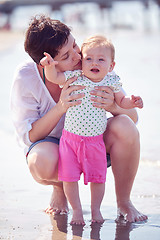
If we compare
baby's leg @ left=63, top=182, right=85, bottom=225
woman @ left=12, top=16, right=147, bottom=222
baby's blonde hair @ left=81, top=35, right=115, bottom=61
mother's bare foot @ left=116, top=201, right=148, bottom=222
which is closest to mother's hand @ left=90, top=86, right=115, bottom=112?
woman @ left=12, top=16, right=147, bottom=222

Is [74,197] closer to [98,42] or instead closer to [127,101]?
[127,101]

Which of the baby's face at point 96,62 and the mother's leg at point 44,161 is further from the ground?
the baby's face at point 96,62

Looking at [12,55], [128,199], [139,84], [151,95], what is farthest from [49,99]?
[12,55]

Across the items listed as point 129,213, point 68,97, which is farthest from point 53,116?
point 129,213

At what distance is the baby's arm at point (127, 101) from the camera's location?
2.94 metres

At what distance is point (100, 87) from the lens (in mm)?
2945

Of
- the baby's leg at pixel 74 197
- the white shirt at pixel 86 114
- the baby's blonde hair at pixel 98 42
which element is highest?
the baby's blonde hair at pixel 98 42

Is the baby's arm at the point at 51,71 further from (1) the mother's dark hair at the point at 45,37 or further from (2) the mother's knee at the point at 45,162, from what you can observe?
(2) the mother's knee at the point at 45,162

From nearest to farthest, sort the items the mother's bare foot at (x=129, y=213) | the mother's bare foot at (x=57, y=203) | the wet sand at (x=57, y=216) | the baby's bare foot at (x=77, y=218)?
the wet sand at (x=57, y=216) → the baby's bare foot at (x=77, y=218) → the mother's bare foot at (x=129, y=213) → the mother's bare foot at (x=57, y=203)

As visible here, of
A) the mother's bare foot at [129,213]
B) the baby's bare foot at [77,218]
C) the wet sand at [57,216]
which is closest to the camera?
the wet sand at [57,216]

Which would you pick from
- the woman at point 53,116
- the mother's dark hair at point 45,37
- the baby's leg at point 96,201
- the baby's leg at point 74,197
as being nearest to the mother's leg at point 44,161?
the woman at point 53,116

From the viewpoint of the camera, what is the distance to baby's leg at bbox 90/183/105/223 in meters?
2.85

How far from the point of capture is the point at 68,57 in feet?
9.76

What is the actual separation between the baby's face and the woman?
5cm
